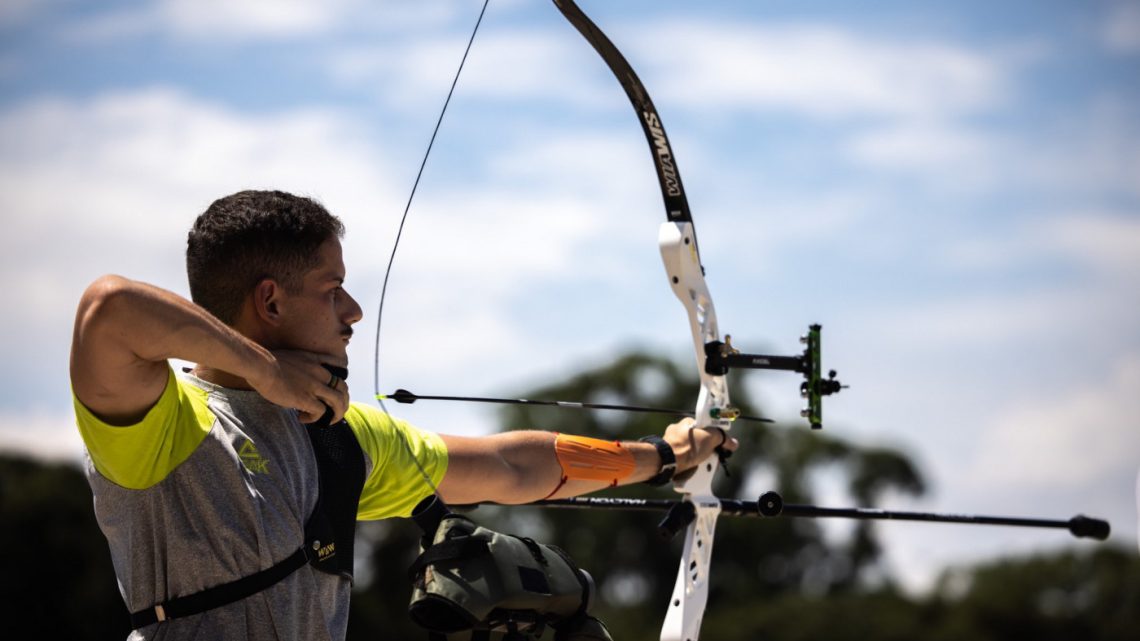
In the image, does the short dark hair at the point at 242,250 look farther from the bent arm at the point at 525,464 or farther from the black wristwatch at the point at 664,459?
the black wristwatch at the point at 664,459

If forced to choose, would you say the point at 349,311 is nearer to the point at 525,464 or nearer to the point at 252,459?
the point at 252,459

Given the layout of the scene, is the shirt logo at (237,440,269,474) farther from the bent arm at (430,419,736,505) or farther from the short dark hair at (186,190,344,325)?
the bent arm at (430,419,736,505)

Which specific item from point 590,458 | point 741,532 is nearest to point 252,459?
point 590,458

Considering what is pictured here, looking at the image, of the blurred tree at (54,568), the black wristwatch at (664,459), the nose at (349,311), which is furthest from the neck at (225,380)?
the blurred tree at (54,568)

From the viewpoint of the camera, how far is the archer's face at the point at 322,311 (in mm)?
2746

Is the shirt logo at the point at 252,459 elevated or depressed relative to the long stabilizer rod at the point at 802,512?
elevated

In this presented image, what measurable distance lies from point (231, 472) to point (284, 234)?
0.54 m

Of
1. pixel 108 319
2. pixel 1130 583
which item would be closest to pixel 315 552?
pixel 108 319

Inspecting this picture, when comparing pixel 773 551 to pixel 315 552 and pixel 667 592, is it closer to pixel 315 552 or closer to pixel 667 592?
pixel 667 592

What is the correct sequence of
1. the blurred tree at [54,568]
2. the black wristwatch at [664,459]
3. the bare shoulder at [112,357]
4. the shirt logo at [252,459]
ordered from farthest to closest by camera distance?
the blurred tree at [54,568]
the black wristwatch at [664,459]
the shirt logo at [252,459]
the bare shoulder at [112,357]

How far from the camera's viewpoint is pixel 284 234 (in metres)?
2.76

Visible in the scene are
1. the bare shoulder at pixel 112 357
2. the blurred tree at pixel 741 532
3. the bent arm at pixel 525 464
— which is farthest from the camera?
the blurred tree at pixel 741 532

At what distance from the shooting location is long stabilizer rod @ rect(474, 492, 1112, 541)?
3.87 metres

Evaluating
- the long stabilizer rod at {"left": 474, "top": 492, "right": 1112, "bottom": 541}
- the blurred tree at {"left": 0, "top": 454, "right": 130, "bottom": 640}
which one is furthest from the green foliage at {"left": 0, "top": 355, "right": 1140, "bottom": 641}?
the long stabilizer rod at {"left": 474, "top": 492, "right": 1112, "bottom": 541}
